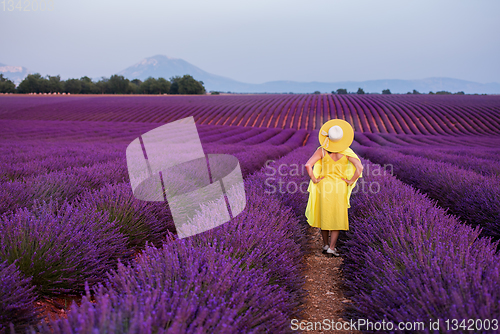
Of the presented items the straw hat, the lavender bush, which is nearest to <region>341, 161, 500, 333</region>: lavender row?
the straw hat

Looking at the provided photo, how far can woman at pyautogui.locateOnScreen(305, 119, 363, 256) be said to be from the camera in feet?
8.74

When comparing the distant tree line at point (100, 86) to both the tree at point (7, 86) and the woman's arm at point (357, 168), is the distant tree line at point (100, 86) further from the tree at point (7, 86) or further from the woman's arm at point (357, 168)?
the woman's arm at point (357, 168)

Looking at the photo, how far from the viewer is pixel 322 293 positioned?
2152 mm

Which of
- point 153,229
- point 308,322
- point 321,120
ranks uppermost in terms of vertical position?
point 321,120

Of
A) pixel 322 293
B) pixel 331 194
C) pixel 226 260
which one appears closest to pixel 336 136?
pixel 331 194

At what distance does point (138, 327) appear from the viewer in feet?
3.07

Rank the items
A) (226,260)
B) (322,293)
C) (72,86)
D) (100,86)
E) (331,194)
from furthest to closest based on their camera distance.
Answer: (100,86) → (72,86) → (331,194) → (322,293) → (226,260)

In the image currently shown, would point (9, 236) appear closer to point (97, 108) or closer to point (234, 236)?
point (234, 236)

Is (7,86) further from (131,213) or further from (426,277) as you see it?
(426,277)

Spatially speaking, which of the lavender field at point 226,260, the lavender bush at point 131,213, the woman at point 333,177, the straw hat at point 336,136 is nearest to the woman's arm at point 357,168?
the woman at point 333,177

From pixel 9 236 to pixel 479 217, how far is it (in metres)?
4.28

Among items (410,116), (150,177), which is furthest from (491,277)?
(410,116)

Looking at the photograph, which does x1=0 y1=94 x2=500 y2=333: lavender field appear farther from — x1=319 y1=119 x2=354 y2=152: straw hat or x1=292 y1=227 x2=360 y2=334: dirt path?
x1=319 y1=119 x2=354 y2=152: straw hat

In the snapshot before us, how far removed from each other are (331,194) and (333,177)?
173 mm
